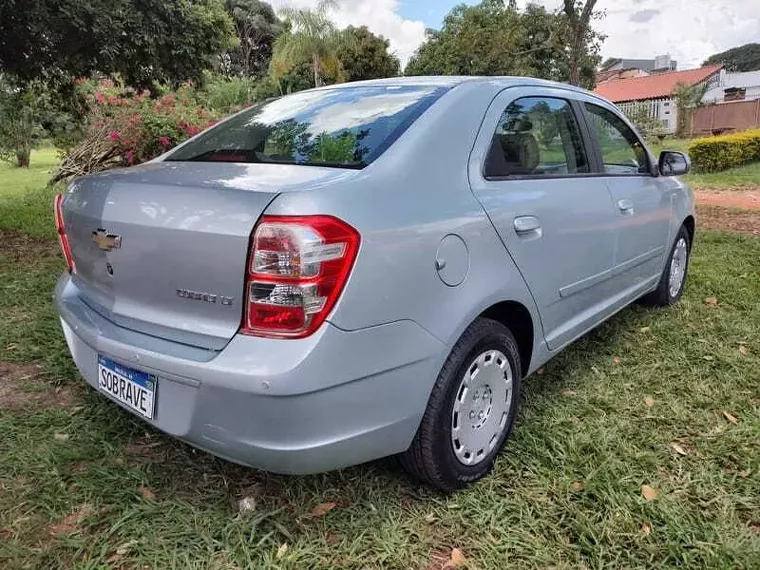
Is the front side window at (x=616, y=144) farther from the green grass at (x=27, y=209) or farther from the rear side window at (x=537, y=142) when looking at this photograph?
the green grass at (x=27, y=209)

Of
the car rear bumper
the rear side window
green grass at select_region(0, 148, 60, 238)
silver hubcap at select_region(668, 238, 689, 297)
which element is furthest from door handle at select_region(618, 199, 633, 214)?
green grass at select_region(0, 148, 60, 238)

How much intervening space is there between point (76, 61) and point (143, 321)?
5.33 meters

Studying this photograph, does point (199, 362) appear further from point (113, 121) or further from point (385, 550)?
point (113, 121)

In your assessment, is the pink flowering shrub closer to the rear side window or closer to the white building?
the rear side window

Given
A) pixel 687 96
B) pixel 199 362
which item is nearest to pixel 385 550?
pixel 199 362

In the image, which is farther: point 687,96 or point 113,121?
point 687,96

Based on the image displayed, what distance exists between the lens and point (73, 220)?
2.24m

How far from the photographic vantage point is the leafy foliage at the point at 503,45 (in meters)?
18.9

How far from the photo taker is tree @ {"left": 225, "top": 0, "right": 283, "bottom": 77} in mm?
37438

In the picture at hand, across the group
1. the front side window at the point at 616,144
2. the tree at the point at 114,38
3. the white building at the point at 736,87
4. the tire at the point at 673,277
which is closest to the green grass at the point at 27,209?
the tree at the point at 114,38

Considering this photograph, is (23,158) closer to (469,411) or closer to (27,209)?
(27,209)

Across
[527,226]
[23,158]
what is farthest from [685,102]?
[527,226]

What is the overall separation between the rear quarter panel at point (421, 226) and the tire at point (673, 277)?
2240 millimetres

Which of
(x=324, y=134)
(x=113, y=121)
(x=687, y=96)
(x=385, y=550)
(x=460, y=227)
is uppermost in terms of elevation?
(x=687, y=96)
